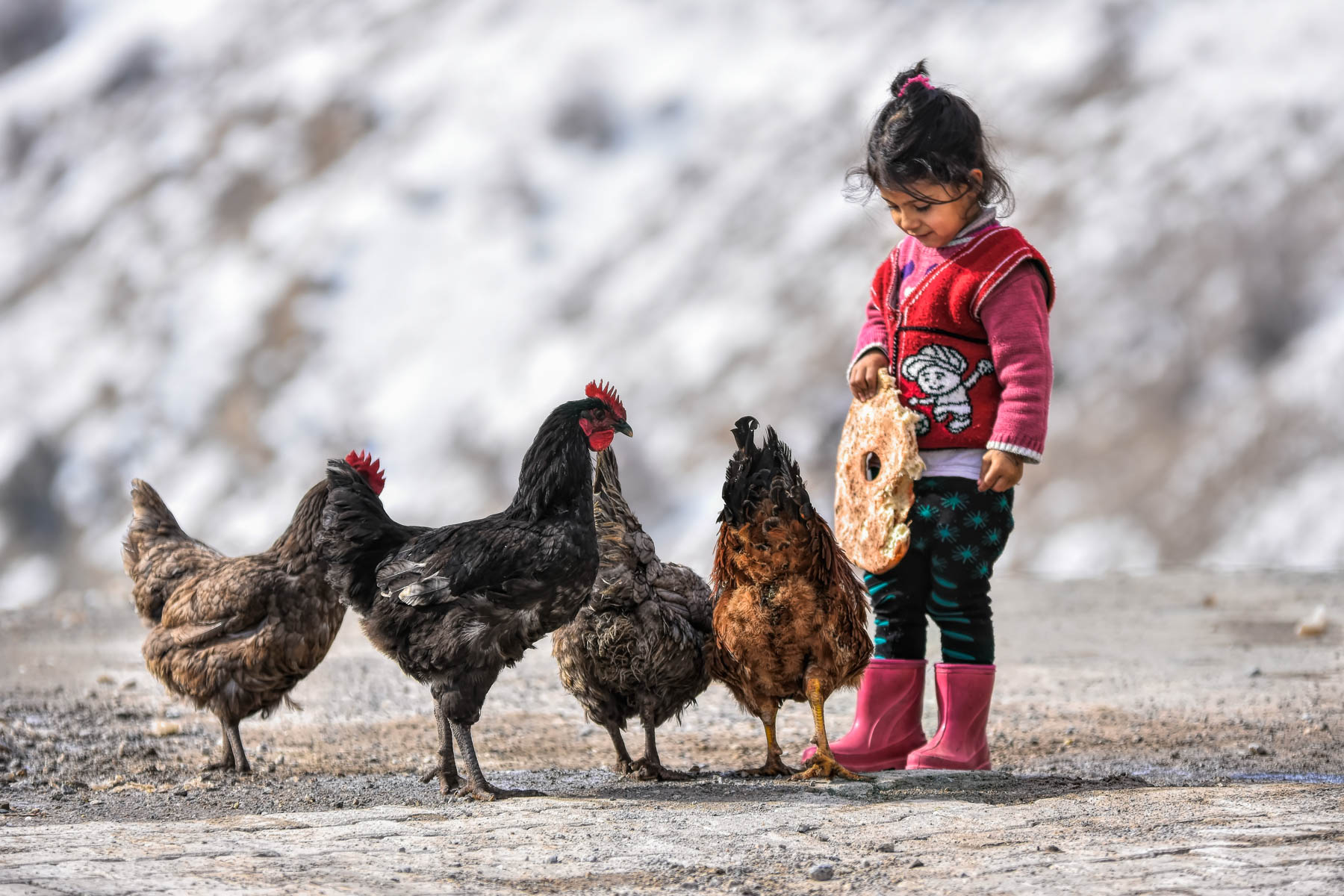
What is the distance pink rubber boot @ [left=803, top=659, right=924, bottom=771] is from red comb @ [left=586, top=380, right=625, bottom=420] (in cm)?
124

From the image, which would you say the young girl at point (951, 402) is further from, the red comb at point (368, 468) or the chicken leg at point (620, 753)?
the red comb at point (368, 468)

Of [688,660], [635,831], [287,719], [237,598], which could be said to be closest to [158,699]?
[287,719]

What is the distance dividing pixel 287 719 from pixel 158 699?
908 mm

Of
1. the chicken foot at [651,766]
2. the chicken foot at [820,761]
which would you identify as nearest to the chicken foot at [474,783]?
the chicken foot at [651,766]

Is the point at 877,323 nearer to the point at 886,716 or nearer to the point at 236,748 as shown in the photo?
the point at 886,716

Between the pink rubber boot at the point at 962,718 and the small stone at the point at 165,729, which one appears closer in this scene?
the pink rubber boot at the point at 962,718

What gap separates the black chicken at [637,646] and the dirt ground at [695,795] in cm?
24

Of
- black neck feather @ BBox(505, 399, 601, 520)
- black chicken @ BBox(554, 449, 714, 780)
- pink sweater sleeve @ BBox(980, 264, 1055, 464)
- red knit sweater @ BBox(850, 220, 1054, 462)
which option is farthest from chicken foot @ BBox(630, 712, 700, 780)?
pink sweater sleeve @ BBox(980, 264, 1055, 464)

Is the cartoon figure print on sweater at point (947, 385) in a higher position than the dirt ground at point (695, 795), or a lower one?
higher

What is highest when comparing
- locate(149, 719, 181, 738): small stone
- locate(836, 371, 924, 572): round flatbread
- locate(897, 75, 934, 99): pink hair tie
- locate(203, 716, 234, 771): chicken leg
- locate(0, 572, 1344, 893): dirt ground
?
locate(897, 75, 934, 99): pink hair tie

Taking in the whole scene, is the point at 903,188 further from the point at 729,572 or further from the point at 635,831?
the point at 635,831

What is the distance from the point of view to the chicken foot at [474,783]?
3.85 meters

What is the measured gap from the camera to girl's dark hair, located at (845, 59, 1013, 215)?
409cm

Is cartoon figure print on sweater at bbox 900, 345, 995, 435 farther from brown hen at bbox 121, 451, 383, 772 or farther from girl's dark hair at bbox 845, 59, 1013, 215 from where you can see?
brown hen at bbox 121, 451, 383, 772
